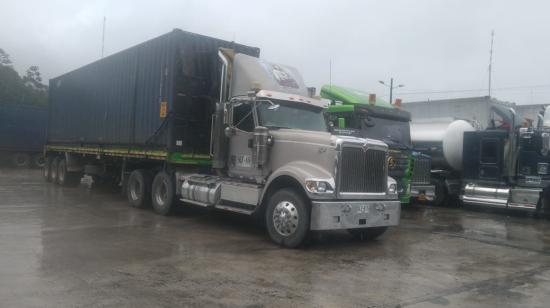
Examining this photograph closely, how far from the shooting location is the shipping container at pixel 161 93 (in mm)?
11711

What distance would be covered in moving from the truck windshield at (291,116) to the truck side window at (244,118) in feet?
0.79

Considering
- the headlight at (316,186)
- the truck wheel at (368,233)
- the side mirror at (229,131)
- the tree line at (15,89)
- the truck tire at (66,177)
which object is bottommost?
the truck wheel at (368,233)

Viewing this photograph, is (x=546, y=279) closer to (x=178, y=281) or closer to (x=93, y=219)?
(x=178, y=281)

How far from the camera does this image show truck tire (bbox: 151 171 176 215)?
11977 millimetres

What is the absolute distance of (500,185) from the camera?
1559 centimetres

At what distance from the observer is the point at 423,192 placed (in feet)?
53.9

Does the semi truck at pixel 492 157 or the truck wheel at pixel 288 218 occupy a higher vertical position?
the semi truck at pixel 492 157

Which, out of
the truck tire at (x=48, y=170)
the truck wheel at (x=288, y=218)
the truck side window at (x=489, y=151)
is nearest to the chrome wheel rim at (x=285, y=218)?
the truck wheel at (x=288, y=218)

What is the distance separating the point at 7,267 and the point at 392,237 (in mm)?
7045

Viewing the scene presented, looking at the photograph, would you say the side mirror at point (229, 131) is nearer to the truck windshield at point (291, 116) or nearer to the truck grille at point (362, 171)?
the truck windshield at point (291, 116)

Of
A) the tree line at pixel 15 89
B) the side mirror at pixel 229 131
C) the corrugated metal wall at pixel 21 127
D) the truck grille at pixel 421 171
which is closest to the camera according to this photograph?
the side mirror at pixel 229 131

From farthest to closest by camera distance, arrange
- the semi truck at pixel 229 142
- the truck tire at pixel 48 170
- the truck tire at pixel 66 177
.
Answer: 1. the truck tire at pixel 48 170
2. the truck tire at pixel 66 177
3. the semi truck at pixel 229 142

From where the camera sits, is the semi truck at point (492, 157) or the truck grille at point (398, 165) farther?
the semi truck at point (492, 157)

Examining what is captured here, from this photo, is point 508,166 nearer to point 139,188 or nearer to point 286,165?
point 286,165
